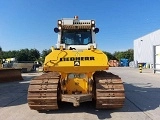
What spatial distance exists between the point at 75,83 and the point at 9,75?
505 inches

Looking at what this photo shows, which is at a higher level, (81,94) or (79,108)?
(81,94)

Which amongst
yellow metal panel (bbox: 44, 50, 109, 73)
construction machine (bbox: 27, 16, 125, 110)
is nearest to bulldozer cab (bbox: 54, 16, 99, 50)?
construction machine (bbox: 27, 16, 125, 110)

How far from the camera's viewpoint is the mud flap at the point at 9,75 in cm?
1912

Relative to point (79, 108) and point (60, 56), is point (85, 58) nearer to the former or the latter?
point (60, 56)

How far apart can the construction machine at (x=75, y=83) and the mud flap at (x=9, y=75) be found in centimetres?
1133

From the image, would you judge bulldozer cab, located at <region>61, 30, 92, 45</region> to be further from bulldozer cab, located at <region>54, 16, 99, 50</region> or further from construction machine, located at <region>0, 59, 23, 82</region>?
construction machine, located at <region>0, 59, 23, 82</region>

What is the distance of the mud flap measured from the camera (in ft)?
62.7

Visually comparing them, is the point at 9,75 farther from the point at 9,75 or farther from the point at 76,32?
the point at 76,32

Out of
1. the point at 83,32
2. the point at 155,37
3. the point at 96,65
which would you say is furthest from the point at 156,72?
the point at 96,65

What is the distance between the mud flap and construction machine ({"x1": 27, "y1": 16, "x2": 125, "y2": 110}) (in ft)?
37.2

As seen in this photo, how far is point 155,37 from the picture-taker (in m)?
50.0

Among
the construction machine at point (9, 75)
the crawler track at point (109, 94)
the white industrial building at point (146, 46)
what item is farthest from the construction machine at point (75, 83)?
the white industrial building at point (146, 46)

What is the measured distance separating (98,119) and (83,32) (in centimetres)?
418

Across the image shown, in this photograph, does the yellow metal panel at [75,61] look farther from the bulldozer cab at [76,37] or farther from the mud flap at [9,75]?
the mud flap at [9,75]
